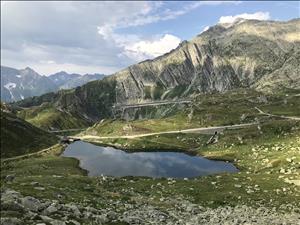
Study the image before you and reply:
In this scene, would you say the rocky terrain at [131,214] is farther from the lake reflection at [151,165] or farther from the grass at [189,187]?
the lake reflection at [151,165]

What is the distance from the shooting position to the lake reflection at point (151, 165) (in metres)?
147

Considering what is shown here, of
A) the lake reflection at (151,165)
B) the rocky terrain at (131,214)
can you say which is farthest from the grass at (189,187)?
the lake reflection at (151,165)

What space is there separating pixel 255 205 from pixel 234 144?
388 feet

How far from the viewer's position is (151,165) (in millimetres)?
166375

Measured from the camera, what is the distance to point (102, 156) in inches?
7584

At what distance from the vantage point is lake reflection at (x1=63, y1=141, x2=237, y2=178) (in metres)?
147

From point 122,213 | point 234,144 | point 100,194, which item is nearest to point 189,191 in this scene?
point 100,194

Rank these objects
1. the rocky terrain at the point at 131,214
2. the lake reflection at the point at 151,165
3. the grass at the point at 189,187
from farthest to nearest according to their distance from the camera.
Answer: the lake reflection at the point at 151,165 < the grass at the point at 189,187 < the rocky terrain at the point at 131,214

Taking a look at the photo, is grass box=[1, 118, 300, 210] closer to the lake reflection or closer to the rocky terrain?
the rocky terrain

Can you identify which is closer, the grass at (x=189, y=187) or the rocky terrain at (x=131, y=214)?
the rocky terrain at (x=131, y=214)

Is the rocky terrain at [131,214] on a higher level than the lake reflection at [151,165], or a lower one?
higher

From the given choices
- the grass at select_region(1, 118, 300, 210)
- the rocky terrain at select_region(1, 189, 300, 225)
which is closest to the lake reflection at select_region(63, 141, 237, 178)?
the grass at select_region(1, 118, 300, 210)

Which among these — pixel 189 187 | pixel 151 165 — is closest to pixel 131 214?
pixel 189 187

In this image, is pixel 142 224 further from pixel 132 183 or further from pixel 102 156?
pixel 102 156
